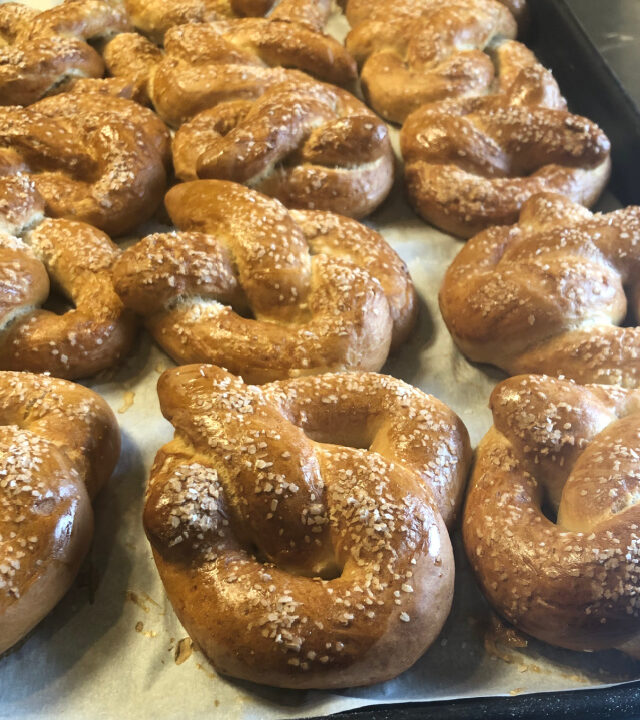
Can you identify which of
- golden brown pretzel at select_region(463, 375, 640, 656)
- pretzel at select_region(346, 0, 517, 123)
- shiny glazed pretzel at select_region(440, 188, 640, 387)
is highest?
pretzel at select_region(346, 0, 517, 123)

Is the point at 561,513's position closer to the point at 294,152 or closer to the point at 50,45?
the point at 294,152

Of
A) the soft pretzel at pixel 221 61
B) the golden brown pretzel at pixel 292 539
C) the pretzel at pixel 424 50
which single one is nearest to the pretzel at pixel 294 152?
the soft pretzel at pixel 221 61

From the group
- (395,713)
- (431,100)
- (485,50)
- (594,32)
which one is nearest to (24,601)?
(395,713)

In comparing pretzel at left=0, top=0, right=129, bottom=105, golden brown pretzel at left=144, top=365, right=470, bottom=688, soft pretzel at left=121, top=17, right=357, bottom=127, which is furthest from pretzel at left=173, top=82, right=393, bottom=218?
golden brown pretzel at left=144, top=365, right=470, bottom=688

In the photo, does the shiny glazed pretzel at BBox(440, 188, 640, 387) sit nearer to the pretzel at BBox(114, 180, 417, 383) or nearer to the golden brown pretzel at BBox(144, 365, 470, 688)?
the pretzel at BBox(114, 180, 417, 383)

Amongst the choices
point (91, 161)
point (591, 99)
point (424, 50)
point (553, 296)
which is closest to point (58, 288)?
point (91, 161)

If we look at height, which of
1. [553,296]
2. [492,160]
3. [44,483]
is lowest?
[44,483]

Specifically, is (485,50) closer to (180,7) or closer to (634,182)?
(634,182)
